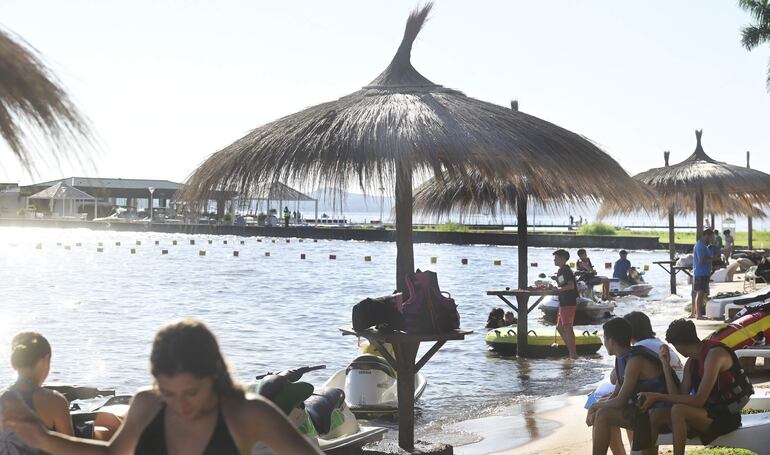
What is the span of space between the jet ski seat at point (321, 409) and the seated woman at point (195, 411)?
3.77 m

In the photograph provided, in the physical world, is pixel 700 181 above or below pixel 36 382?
above

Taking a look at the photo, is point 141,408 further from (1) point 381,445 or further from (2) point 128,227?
(2) point 128,227

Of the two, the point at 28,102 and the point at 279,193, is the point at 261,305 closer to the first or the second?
the point at 279,193

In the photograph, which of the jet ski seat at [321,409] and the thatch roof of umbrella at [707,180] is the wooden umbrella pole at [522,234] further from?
the jet ski seat at [321,409]

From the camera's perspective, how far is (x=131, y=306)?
96.1 ft

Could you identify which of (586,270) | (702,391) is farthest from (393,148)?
(586,270)

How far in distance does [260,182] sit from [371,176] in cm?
88

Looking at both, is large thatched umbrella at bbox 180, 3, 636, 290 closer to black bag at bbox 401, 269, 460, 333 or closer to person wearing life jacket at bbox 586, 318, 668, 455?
black bag at bbox 401, 269, 460, 333

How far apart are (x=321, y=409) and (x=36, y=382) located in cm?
262

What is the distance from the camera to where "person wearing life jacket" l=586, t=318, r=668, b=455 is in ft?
20.7

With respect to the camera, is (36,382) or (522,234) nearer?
(36,382)

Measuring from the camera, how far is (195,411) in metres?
2.80

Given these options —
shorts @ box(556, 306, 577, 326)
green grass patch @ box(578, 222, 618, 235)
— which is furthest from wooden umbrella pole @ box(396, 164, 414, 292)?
green grass patch @ box(578, 222, 618, 235)

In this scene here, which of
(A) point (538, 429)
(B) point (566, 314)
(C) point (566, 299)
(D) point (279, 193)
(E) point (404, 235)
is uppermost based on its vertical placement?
(D) point (279, 193)
